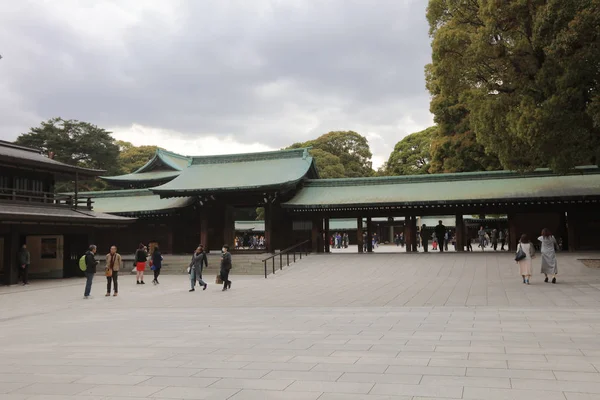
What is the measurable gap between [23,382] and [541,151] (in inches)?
687

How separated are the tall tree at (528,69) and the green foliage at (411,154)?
105ft

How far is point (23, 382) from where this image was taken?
5.89 metres

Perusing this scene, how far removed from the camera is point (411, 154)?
5316 centimetres

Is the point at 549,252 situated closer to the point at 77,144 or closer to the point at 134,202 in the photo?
the point at 134,202

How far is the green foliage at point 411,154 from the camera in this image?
51625 mm

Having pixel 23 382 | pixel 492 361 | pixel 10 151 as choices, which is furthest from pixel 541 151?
pixel 10 151

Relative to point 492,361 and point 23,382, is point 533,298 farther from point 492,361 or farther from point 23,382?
point 23,382

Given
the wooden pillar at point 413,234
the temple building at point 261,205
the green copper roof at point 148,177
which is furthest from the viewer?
the green copper roof at point 148,177

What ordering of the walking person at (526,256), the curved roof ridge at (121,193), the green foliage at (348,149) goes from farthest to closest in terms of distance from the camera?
1. the green foliage at (348,149)
2. the curved roof ridge at (121,193)
3. the walking person at (526,256)

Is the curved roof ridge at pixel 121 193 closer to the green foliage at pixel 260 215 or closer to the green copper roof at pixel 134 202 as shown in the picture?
the green copper roof at pixel 134 202

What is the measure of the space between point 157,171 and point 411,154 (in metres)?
27.7

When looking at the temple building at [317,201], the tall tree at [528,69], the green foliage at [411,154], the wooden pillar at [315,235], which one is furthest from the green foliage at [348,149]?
the tall tree at [528,69]

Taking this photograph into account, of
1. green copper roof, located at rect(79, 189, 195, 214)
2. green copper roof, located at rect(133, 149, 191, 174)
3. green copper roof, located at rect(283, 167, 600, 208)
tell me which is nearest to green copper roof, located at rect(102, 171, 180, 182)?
green copper roof, located at rect(133, 149, 191, 174)

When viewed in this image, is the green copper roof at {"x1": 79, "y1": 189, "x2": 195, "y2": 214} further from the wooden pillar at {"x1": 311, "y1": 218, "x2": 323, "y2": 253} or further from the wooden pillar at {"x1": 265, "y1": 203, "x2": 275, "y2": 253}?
the wooden pillar at {"x1": 311, "y1": 218, "x2": 323, "y2": 253}
